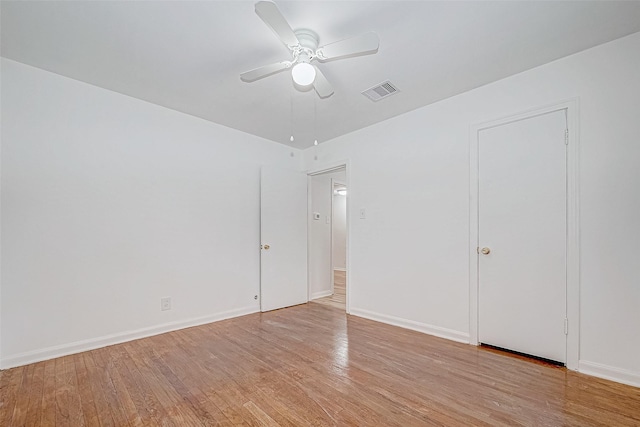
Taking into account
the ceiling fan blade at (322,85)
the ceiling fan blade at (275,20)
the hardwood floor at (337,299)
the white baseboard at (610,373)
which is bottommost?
the hardwood floor at (337,299)

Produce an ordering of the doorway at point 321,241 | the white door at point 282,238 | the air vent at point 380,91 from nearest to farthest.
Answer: the air vent at point 380,91
the white door at point 282,238
the doorway at point 321,241

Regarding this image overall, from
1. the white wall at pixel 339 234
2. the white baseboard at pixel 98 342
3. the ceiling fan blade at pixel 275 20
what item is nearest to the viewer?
the ceiling fan blade at pixel 275 20

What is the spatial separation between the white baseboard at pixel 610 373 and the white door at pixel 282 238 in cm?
316

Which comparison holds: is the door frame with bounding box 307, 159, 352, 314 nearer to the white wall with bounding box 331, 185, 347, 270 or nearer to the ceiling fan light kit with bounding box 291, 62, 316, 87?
the ceiling fan light kit with bounding box 291, 62, 316, 87

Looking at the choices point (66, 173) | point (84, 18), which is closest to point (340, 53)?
point (84, 18)

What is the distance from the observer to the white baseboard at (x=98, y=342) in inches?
89.7

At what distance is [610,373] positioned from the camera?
203cm

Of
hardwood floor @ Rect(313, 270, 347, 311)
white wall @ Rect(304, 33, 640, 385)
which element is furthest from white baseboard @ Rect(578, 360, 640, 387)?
hardwood floor @ Rect(313, 270, 347, 311)

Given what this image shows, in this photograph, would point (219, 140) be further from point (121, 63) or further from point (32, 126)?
point (32, 126)

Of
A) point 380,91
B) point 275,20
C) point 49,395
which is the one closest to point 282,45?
point 275,20

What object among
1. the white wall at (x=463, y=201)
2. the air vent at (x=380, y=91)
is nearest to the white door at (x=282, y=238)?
the white wall at (x=463, y=201)

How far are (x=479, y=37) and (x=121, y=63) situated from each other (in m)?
2.81

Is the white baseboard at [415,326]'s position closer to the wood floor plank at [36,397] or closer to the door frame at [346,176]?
the door frame at [346,176]

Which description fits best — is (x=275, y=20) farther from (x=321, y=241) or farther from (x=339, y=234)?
(x=339, y=234)
